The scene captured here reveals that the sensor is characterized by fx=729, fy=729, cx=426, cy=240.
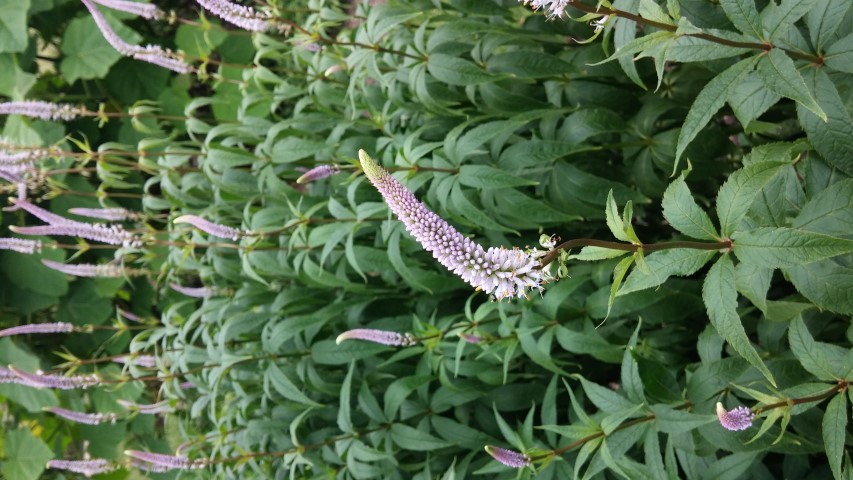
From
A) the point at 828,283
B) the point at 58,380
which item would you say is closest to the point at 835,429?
the point at 828,283

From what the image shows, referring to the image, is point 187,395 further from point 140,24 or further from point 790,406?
point 140,24

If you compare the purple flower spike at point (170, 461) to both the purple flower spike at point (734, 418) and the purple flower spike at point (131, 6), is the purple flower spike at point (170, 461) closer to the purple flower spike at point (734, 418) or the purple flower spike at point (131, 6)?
the purple flower spike at point (131, 6)

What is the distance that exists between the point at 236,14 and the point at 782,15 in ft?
5.33

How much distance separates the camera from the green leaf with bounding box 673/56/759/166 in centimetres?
148

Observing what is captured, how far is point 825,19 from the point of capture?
61.1 inches

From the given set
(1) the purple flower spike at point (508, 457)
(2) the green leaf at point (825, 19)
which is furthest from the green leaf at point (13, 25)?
(2) the green leaf at point (825, 19)

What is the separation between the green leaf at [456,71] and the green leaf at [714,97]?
0.97 m

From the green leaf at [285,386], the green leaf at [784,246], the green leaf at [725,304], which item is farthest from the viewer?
the green leaf at [285,386]

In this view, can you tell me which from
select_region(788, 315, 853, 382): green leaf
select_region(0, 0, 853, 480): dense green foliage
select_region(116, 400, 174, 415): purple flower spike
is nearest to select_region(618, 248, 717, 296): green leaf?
select_region(0, 0, 853, 480): dense green foliage

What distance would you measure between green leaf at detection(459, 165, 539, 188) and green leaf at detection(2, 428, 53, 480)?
3999mm

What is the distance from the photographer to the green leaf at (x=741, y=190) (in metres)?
1.33

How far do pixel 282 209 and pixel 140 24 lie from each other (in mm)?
3769

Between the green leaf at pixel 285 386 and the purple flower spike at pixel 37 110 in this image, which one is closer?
the green leaf at pixel 285 386

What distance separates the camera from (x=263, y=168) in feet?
10.1
